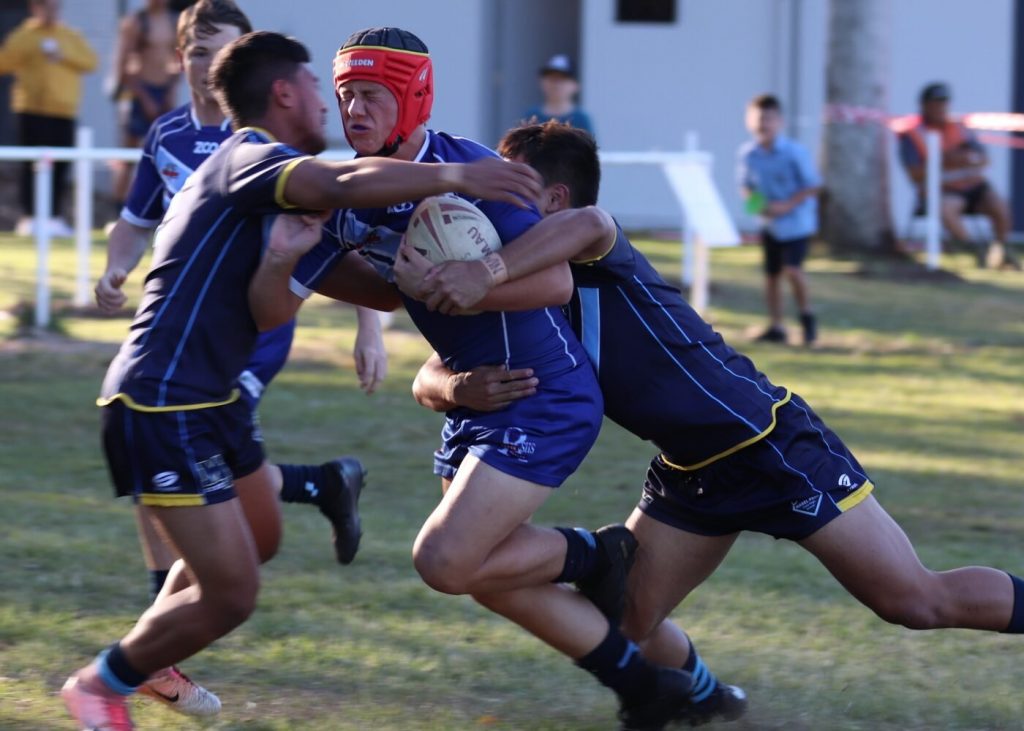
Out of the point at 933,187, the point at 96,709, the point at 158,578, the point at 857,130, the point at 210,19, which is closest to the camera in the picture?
the point at 96,709

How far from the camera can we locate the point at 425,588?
616 centimetres

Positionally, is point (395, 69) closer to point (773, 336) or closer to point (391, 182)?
point (391, 182)

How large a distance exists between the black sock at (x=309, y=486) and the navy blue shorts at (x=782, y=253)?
23.0ft

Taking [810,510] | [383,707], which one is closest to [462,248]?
[810,510]

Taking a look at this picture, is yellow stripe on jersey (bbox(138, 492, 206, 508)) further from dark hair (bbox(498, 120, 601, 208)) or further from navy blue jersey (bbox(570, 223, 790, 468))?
dark hair (bbox(498, 120, 601, 208))

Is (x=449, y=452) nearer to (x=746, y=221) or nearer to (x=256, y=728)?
(x=256, y=728)

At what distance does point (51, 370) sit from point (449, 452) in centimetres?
650

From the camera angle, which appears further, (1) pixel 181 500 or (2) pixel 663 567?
(2) pixel 663 567

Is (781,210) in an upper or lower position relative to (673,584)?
upper

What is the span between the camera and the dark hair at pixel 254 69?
434cm

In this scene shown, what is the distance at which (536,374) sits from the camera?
4.36 metres

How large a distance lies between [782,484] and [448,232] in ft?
3.69

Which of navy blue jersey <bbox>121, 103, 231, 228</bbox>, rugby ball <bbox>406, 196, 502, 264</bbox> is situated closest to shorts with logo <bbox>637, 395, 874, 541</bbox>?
rugby ball <bbox>406, 196, 502, 264</bbox>

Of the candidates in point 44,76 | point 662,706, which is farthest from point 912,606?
point 44,76
